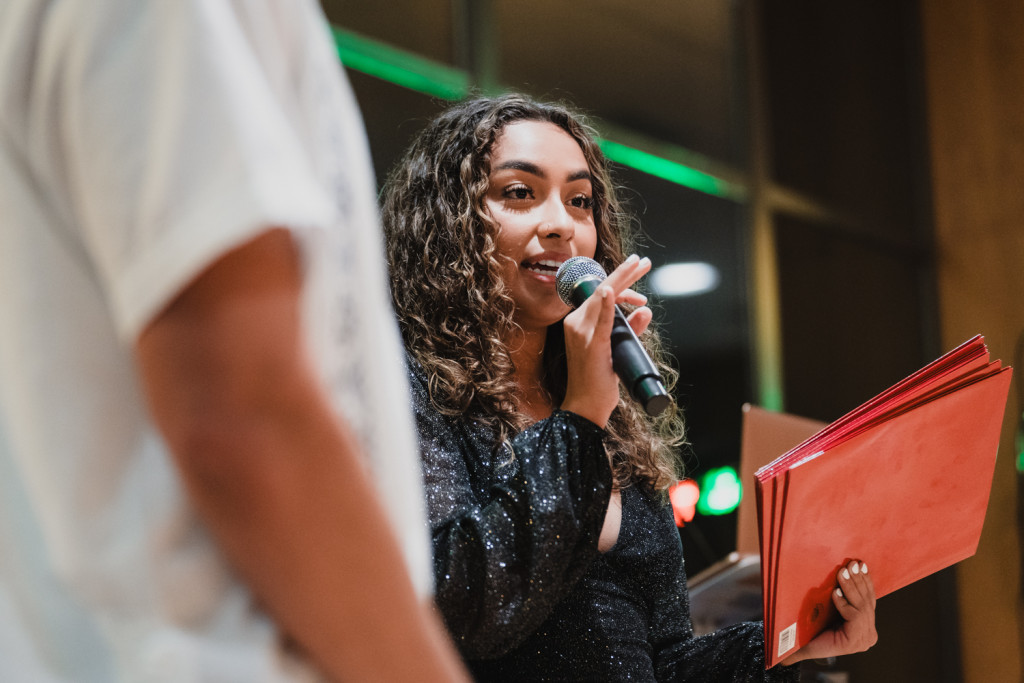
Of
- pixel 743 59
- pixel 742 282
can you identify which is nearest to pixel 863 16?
pixel 743 59

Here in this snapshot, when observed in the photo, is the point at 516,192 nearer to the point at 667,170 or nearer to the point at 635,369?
the point at 635,369

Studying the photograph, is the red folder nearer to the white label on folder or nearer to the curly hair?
the white label on folder

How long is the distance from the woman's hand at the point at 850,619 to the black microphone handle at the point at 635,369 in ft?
1.38

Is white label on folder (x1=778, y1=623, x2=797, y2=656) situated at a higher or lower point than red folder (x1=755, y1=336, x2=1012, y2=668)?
lower

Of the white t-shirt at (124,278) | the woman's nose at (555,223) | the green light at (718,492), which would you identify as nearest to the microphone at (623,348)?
the woman's nose at (555,223)

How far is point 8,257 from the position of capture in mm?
488

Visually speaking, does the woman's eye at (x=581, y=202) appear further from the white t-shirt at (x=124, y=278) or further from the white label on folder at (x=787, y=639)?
the white t-shirt at (x=124, y=278)

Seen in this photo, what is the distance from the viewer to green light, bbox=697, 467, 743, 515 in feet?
13.3

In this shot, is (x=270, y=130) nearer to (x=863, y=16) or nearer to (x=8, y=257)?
(x=8, y=257)

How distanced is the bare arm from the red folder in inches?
28.8

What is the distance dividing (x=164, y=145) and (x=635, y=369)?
2.30 ft

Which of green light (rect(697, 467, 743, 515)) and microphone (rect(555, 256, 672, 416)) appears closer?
microphone (rect(555, 256, 672, 416))

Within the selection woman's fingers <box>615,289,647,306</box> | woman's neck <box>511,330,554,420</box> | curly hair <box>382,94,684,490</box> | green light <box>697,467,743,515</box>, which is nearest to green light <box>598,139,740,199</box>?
green light <box>697,467,743,515</box>

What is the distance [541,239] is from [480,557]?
61cm
